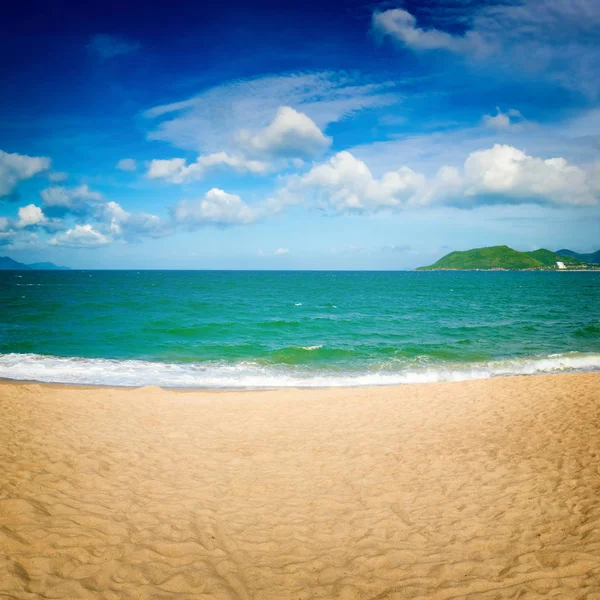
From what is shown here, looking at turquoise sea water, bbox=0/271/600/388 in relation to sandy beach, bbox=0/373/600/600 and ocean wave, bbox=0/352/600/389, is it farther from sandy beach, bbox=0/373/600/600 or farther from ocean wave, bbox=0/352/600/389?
sandy beach, bbox=0/373/600/600

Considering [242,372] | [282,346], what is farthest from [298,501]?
[282,346]

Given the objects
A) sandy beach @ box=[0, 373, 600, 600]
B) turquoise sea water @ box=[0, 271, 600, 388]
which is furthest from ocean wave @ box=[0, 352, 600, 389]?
sandy beach @ box=[0, 373, 600, 600]

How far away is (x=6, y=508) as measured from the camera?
5.79 metres

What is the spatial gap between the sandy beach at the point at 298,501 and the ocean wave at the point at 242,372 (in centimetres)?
453

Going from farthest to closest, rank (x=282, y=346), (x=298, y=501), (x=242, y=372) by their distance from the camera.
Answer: (x=282, y=346)
(x=242, y=372)
(x=298, y=501)

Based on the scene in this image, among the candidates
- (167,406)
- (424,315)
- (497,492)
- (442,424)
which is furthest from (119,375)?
(424,315)

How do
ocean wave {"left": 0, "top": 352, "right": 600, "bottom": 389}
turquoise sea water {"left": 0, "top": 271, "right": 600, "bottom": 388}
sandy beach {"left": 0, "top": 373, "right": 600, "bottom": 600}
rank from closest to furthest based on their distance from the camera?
sandy beach {"left": 0, "top": 373, "right": 600, "bottom": 600} → ocean wave {"left": 0, "top": 352, "right": 600, "bottom": 389} → turquoise sea water {"left": 0, "top": 271, "right": 600, "bottom": 388}

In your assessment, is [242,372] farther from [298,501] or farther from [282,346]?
[298,501]

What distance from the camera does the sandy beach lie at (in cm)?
477

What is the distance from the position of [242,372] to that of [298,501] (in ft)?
39.1

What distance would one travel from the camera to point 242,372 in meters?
18.4

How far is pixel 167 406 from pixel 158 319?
23.4 m

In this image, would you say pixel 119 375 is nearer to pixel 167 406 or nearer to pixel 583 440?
pixel 167 406

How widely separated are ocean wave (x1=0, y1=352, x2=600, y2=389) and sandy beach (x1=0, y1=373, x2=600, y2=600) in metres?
4.53
